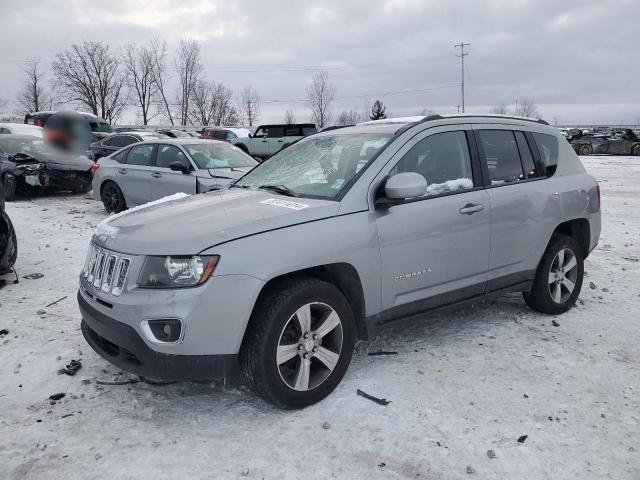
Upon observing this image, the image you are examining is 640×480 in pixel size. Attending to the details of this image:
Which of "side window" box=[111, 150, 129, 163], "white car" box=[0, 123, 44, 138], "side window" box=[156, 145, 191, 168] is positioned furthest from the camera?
"white car" box=[0, 123, 44, 138]

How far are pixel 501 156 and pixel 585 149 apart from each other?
32000 mm

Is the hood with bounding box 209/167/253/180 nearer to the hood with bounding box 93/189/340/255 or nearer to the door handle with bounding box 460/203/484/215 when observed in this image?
the hood with bounding box 93/189/340/255

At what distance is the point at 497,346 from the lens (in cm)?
402

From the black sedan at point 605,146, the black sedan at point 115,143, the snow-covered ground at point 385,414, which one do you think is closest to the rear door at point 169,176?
the snow-covered ground at point 385,414

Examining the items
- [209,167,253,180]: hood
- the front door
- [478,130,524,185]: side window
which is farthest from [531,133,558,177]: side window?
[209,167,253,180]: hood

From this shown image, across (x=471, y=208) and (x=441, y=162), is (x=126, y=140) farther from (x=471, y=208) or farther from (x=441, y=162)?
(x=471, y=208)

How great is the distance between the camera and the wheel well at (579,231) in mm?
4809

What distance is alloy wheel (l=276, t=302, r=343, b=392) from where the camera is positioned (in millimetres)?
3020

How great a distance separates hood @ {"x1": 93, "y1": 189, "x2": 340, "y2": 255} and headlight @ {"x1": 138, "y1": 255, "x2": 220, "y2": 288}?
0.04 metres

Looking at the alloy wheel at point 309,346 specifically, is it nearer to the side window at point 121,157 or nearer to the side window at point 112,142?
the side window at point 121,157

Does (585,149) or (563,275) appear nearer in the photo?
(563,275)

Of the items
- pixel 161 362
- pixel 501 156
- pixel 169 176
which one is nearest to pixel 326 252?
pixel 161 362

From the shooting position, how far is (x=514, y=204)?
412 cm

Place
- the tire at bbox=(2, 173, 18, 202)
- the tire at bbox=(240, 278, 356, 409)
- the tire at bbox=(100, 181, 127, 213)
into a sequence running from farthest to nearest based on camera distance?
the tire at bbox=(2, 173, 18, 202) < the tire at bbox=(100, 181, 127, 213) < the tire at bbox=(240, 278, 356, 409)
